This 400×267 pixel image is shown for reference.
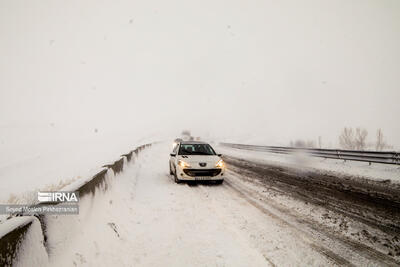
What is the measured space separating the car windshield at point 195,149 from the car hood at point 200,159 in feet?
1.79

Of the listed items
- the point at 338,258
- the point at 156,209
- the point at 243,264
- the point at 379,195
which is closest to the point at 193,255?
the point at 243,264

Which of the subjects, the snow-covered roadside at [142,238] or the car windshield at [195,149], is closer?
the snow-covered roadside at [142,238]

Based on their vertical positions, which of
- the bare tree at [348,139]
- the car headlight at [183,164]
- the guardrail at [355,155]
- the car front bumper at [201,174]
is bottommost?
the bare tree at [348,139]

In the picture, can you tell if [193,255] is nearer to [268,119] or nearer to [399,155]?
[399,155]

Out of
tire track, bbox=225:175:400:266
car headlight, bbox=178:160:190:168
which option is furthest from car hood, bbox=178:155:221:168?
tire track, bbox=225:175:400:266

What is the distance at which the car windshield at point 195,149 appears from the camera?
9.16m

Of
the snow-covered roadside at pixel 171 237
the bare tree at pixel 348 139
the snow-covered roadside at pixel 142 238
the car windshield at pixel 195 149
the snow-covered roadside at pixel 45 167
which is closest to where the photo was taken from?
the snow-covered roadside at pixel 142 238

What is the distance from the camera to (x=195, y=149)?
9578 mm

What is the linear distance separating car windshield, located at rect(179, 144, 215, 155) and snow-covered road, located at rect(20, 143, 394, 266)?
3.63 m

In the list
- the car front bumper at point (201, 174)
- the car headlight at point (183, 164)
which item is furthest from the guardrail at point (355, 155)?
the car headlight at point (183, 164)

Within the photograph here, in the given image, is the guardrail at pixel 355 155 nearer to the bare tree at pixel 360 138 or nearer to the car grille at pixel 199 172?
the car grille at pixel 199 172

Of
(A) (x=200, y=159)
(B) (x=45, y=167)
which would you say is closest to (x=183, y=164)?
(A) (x=200, y=159)

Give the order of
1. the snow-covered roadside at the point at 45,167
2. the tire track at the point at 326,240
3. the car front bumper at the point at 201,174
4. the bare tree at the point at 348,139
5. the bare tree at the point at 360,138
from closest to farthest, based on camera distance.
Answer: the tire track at the point at 326,240, the car front bumper at the point at 201,174, the snow-covered roadside at the point at 45,167, the bare tree at the point at 360,138, the bare tree at the point at 348,139

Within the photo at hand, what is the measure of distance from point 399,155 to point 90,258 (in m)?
13.0
